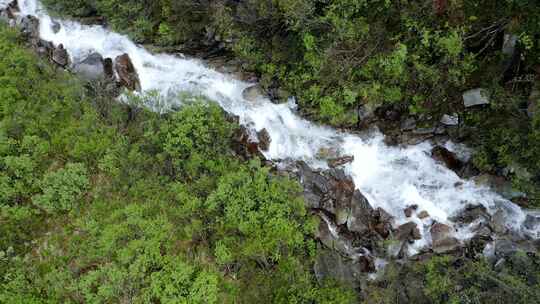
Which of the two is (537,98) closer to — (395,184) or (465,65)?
(465,65)

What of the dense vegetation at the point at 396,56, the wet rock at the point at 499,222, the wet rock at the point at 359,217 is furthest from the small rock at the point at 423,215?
the dense vegetation at the point at 396,56

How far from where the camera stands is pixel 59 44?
12.8m

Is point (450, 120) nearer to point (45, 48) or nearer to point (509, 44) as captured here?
point (509, 44)

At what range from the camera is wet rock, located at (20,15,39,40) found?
12984mm

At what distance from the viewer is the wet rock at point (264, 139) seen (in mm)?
10523

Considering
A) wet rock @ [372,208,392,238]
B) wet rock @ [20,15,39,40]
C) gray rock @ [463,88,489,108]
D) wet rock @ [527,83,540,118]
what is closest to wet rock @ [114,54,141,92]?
wet rock @ [20,15,39,40]

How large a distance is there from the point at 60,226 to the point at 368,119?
8785 millimetres

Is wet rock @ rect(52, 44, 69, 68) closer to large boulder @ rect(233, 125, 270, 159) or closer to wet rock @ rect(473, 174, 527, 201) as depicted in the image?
large boulder @ rect(233, 125, 270, 159)

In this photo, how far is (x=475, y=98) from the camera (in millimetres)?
9109

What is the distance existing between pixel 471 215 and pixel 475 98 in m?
3.00

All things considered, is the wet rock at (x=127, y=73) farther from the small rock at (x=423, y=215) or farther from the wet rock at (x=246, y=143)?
the small rock at (x=423, y=215)

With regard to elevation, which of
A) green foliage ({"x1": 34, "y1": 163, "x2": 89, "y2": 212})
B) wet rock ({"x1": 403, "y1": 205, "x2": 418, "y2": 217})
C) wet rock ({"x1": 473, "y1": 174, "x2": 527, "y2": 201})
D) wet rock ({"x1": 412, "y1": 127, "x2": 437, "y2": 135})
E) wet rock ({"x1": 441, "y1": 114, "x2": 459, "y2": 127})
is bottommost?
green foliage ({"x1": 34, "y1": 163, "x2": 89, "y2": 212})

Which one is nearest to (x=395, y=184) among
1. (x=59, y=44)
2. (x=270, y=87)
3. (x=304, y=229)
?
(x=304, y=229)

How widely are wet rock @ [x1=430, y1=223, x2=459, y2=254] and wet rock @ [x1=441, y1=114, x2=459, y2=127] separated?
2760mm
